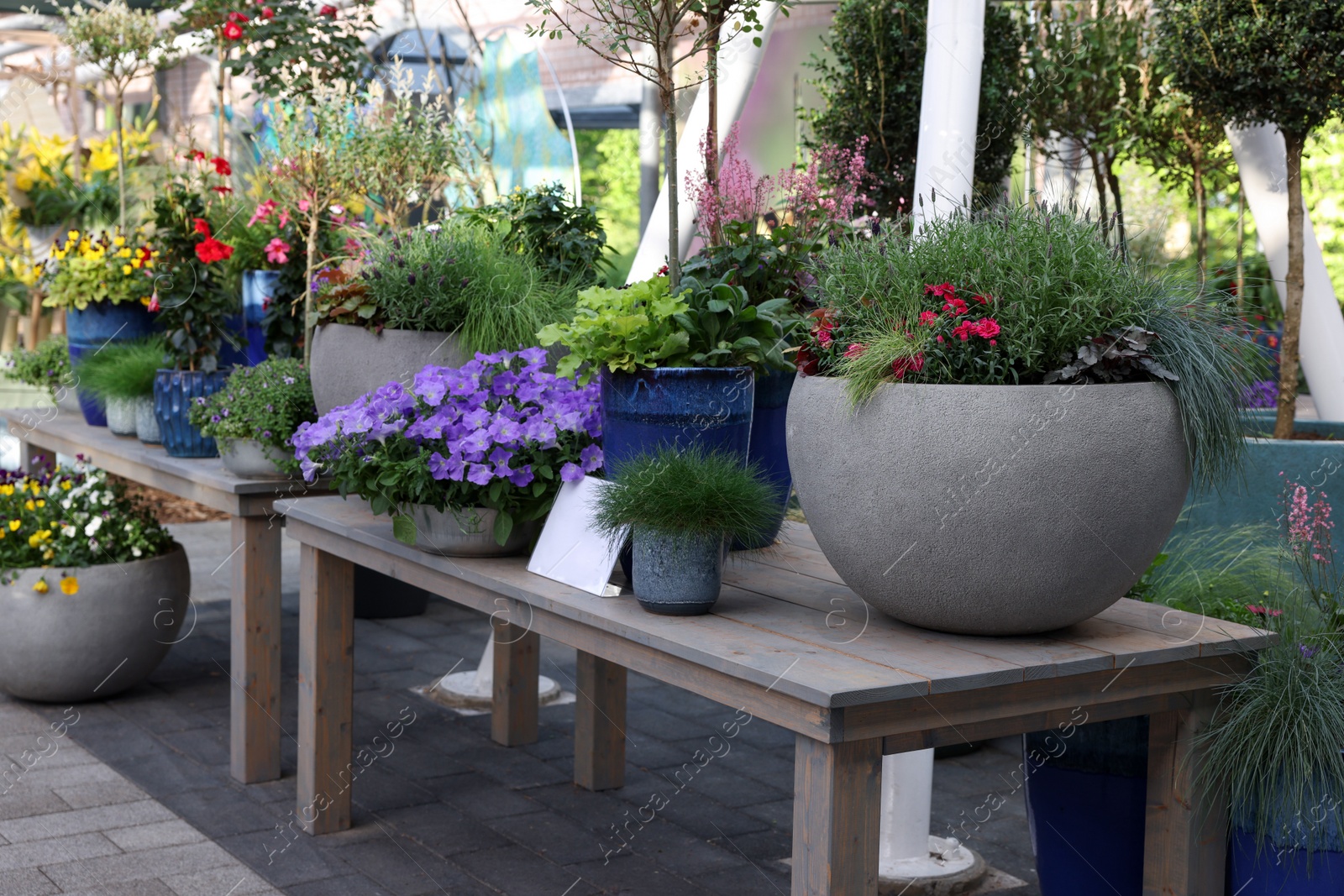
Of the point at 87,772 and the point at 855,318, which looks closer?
the point at 855,318

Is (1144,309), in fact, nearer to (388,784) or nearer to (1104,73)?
(388,784)

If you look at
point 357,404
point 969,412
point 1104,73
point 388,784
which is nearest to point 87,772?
point 388,784

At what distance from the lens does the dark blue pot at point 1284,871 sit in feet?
7.20

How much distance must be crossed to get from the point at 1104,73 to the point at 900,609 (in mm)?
3098

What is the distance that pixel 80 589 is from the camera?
404 cm

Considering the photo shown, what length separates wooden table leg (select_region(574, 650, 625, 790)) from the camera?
3613 millimetres

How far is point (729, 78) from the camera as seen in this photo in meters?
4.04

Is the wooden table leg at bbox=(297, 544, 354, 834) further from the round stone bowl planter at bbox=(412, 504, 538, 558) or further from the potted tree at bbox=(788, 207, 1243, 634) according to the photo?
the potted tree at bbox=(788, 207, 1243, 634)

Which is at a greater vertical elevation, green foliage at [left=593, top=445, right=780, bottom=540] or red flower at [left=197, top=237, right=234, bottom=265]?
red flower at [left=197, top=237, right=234, bottom=265]

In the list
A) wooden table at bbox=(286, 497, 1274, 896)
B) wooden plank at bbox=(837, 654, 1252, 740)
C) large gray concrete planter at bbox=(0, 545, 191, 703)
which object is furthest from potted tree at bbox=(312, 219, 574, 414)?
wooden plank at bbox=(837, 654, 1252, 740)

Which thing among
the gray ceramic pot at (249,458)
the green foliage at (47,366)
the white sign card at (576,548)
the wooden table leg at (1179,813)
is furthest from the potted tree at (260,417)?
the wooden table leg at (1179,813)

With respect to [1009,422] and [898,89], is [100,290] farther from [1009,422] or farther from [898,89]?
[1009,422]

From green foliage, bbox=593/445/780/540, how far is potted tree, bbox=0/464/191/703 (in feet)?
8.12

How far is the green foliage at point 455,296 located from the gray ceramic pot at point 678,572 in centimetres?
95
